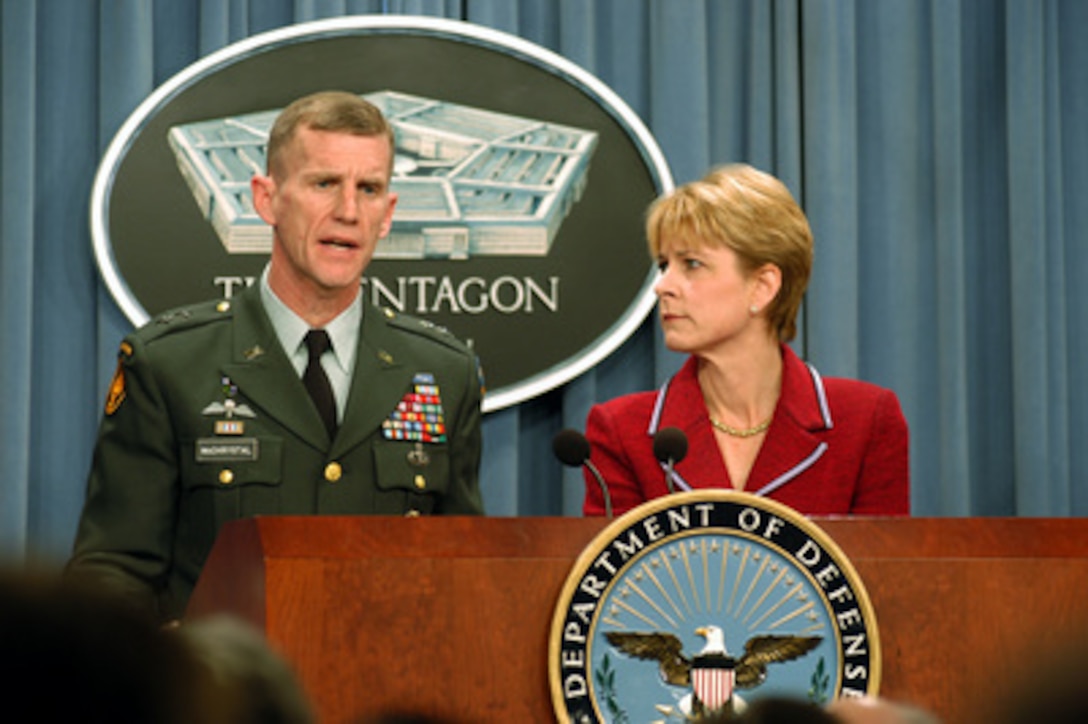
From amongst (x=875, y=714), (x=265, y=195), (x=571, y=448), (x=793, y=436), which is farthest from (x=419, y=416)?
→ (x=875, y=714)

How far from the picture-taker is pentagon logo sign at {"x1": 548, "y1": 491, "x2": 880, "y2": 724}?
5.40ft

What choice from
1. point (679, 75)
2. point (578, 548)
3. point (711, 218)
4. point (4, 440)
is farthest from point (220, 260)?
point (578, 548)

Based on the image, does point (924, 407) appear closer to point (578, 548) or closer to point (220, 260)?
point (220, 260)

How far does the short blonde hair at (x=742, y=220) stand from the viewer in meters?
2.72

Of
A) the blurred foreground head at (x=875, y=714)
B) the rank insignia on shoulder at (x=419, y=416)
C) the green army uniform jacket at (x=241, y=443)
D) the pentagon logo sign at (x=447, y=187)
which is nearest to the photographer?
the blurred foreground head at (x=875, y=714)

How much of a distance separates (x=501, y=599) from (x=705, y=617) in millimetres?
205

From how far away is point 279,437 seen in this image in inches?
101

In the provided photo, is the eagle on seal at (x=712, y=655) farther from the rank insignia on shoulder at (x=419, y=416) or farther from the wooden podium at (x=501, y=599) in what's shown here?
the rank insignia on shoulder at (x=419, y=416)

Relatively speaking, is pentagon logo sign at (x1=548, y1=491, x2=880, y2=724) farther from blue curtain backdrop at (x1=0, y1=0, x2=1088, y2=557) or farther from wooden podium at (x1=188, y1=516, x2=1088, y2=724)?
blue curtain backdrop at (x1=0, y1=0, x2=1088, y2=557)

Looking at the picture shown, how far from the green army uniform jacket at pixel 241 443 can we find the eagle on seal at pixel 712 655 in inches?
34.7

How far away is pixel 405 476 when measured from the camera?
256 cm

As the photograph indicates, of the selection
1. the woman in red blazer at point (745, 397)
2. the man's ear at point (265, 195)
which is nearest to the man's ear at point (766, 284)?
the woman in red blazer at point (745, 397)

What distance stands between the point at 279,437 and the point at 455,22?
153 centimetres

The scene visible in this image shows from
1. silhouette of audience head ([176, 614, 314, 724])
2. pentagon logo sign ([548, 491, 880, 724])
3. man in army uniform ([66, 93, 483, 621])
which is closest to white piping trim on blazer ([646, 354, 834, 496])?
man in army uniform ([66, 93, 483, 621])
